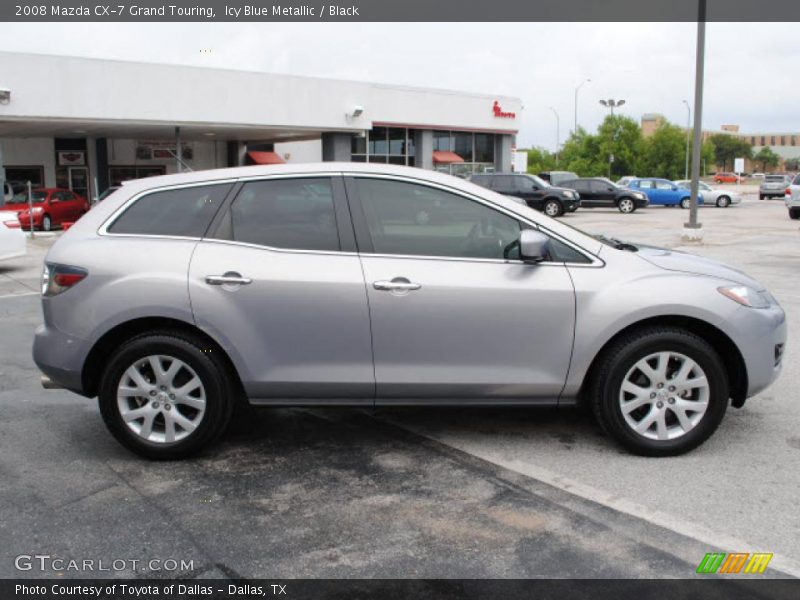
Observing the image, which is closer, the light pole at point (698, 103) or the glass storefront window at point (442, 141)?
the light pole at point (698, 103)

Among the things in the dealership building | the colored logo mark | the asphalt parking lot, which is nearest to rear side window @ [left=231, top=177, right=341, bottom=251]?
the asphalt parking lot

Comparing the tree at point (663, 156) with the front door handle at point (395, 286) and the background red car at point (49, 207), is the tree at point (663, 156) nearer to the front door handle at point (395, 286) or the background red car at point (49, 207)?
the background red car at point (49, 207)

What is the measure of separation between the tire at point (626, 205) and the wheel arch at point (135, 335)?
33901 millimetres

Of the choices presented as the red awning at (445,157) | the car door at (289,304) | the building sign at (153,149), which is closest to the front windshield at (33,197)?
the building sign at (153,149)

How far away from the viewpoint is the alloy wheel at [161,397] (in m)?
4.62

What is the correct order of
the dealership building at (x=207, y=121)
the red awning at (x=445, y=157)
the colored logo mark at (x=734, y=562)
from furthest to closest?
the red awning at (x=445, y=157) → the dealership building at (x=207, y=121) → the colored logo mark at (x=734, y=562)

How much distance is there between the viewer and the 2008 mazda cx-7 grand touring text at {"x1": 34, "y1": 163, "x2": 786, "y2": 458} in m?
4.57

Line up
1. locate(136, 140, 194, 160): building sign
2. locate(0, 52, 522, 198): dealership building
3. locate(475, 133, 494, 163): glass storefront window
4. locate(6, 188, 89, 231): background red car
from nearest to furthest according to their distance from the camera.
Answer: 1. locate(0, 52, 522, 198): dealership building
2. locate(6, 188, 89, 231): background red car
3. locate(136, 140, 194, 160): building sign
4. locate(475, 133, 494, 163): glass storefront window

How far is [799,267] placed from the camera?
14.2m

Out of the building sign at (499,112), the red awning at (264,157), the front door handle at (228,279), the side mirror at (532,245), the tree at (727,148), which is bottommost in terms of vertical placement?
the front door handle at (228,279)

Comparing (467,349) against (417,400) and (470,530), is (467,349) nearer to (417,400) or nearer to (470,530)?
(417,400)

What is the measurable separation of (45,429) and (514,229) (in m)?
3.42

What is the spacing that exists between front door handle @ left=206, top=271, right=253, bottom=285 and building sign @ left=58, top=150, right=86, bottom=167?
35.0 metres

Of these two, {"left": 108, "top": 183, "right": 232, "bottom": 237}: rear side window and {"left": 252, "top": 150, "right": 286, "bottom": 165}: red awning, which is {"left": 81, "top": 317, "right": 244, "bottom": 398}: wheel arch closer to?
{"left": 108, "top": 183, "right": 232, "bottom": 237}: rear side window
